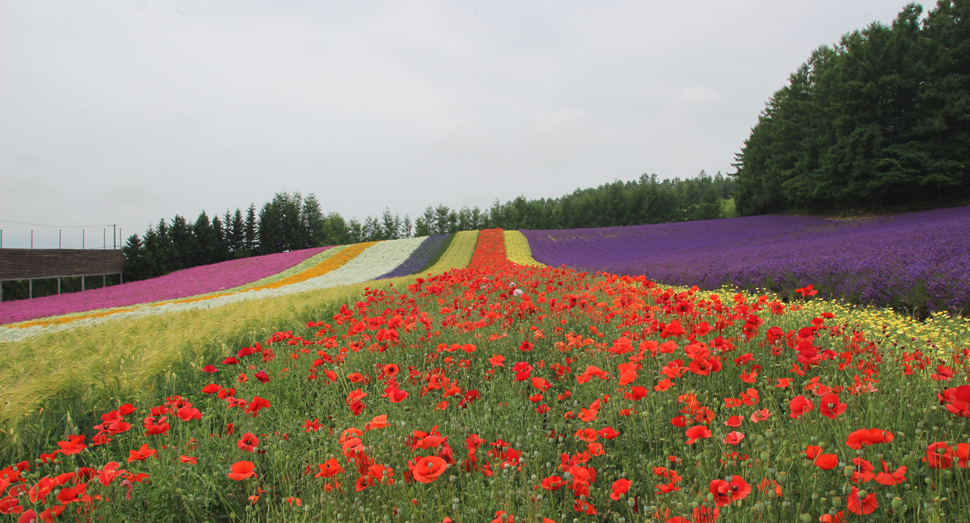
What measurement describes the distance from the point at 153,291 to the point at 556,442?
2882 centimetres

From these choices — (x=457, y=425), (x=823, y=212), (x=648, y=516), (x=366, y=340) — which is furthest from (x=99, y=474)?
(x=823, y=212)

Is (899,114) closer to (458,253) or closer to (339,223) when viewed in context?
(458,253)

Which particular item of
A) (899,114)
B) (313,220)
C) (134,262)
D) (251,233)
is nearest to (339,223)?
(313,220)

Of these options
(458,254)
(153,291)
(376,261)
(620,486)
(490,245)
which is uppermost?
(490,245)

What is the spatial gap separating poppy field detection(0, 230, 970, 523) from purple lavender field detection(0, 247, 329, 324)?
21898mm

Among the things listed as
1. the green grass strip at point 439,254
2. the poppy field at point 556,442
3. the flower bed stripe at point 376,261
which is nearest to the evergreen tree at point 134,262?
the flower bed stripe at point 376,261

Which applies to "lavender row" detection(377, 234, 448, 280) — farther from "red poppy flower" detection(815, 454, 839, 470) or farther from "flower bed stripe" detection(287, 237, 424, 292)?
"red poppy flower" detection(815, 454, 839, 470)

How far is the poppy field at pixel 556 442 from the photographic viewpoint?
1602mm

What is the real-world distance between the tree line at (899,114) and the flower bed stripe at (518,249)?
20.3 metres

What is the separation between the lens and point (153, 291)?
2380 cm

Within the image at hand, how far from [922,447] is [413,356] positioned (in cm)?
330

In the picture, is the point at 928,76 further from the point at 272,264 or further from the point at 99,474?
the point at 272,264

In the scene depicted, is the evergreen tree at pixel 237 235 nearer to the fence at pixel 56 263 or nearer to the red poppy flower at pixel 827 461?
the fence at pixel 56 263

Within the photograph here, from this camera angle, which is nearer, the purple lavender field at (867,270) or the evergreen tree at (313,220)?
the purple lavender field at (867,270)
